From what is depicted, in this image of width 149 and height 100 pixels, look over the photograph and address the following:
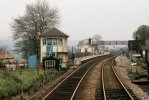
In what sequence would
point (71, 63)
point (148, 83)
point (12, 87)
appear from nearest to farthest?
point (12, 87) → point (148, 83) → point (71, 63)

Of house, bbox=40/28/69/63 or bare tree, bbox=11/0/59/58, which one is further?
bare tree, bbox=11/0/59/58

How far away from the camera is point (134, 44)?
102250 millimetres

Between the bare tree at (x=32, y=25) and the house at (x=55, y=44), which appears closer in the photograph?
the house at (x=55, y=44)

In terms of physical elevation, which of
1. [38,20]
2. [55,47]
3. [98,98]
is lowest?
[98,98]

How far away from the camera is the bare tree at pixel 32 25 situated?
242 ft

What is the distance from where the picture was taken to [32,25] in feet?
249

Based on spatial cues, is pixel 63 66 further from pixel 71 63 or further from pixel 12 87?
pixel 12 87

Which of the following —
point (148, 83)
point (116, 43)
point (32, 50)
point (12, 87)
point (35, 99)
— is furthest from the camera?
point (116, 43)

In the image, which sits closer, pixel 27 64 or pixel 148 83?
pixel 148 83

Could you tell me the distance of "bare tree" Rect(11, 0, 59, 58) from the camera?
7388 cm

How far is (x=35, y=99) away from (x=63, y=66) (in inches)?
1036

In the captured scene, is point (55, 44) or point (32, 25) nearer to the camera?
point (55, 44)

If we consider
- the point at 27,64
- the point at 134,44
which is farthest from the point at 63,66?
the point at 134,44

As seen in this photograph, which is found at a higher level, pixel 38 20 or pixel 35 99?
pixel 38 20
